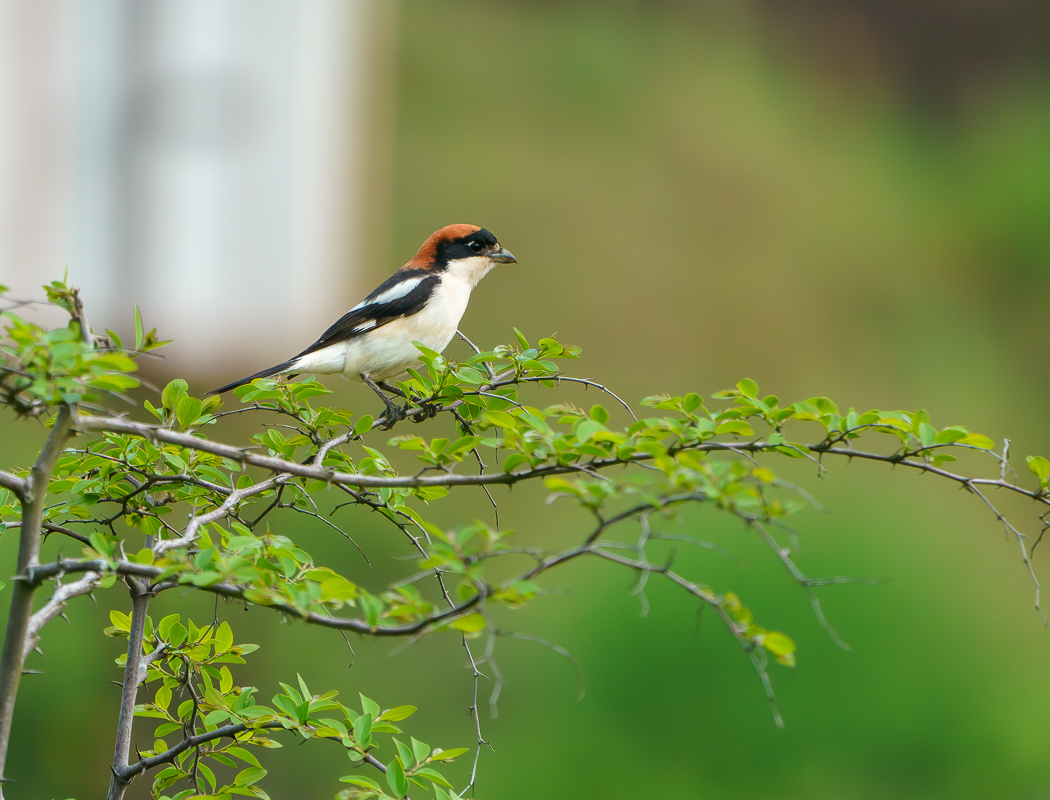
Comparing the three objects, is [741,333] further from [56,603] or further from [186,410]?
[56,603]

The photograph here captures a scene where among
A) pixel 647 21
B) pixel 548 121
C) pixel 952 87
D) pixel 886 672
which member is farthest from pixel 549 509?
pixel 952 87

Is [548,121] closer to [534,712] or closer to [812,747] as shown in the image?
[534,712]

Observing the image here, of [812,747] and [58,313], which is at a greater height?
[58,313]

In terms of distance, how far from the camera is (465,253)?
335cm

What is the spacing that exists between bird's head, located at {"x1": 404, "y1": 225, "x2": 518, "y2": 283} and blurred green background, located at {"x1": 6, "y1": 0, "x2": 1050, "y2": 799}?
245 cm

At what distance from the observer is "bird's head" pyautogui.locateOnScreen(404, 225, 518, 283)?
10.9ft

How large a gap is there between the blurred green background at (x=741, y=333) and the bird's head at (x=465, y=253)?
8.03ft

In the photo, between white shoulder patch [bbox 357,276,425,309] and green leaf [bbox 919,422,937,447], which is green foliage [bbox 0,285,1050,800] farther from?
white shoulder patch [bbox 357,276,425,309]

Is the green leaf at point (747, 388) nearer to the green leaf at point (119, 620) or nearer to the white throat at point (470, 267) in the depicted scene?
the green leaf at point (119, 620)

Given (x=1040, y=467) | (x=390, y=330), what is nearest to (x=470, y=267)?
(x=390, y=330)

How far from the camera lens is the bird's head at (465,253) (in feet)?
10.9

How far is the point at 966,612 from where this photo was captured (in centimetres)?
587

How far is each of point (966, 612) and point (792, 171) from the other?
7.32m

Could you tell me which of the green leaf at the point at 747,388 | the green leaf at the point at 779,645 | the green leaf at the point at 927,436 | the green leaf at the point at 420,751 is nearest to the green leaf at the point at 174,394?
the green leaf at the point at 420,751
